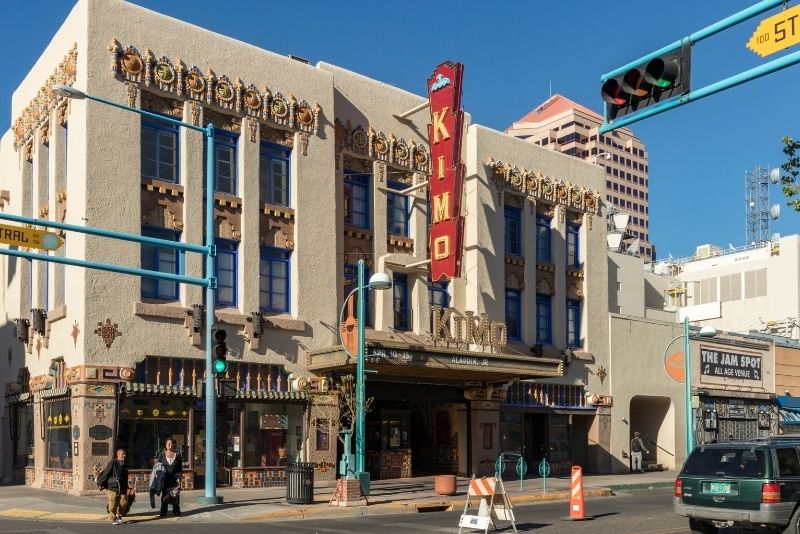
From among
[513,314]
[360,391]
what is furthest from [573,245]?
[360,391]

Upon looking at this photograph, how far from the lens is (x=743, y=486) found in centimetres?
1566

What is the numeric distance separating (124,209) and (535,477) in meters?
19.2

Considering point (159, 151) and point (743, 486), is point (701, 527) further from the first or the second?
point (159, 151)

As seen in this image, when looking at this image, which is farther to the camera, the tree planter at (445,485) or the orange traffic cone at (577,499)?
the tree planter at (445,485)

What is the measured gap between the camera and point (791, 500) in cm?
1544

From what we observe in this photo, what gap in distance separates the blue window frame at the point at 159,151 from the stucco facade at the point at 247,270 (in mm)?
101

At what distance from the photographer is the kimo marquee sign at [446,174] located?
31859 mm

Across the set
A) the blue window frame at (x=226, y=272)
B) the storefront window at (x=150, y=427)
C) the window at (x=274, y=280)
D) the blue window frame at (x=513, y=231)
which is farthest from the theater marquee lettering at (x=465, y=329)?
the storefront window at (x=150, y=427)

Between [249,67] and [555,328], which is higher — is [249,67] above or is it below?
above

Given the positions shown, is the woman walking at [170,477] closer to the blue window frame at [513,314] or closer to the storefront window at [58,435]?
the storefront window at [58,435]

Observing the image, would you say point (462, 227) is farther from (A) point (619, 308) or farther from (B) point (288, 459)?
(A) point (619, 308)

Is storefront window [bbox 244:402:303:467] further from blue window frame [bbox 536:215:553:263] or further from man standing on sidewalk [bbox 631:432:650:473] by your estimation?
man standing on sidewalk [bbox 631:432:650:473]

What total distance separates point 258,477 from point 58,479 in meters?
5.68

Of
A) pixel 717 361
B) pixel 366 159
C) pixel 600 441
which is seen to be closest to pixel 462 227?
pixel 366 159
